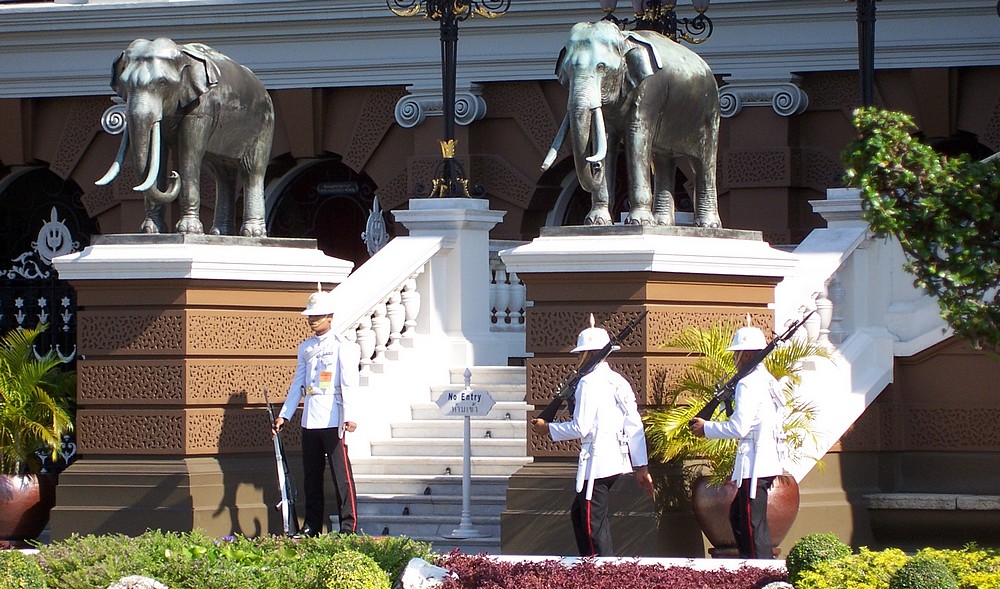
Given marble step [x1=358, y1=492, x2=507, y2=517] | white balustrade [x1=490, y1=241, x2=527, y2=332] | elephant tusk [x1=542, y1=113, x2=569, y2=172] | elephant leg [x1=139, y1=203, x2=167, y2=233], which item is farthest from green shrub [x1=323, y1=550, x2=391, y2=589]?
white balustrade [x1=490, y1=241, x2=527, y2=332]

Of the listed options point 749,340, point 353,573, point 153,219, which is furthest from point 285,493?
point 353,573

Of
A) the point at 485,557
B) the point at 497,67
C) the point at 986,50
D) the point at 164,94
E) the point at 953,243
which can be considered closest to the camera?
the point at 953,243

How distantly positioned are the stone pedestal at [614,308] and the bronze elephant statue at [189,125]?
8.71 feet

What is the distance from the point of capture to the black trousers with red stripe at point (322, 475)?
1424 cm

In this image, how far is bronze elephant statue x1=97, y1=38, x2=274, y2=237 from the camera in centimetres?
1470

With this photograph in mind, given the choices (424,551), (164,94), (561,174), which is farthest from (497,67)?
(424,551)

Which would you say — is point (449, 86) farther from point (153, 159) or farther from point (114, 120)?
point (114, 120)

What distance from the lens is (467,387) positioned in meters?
14.9

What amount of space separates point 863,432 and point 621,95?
3.07 metres

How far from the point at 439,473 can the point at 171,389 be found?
6.77 feet

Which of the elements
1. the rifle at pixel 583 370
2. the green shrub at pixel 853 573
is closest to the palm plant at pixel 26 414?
the rifle at pixel 583 370

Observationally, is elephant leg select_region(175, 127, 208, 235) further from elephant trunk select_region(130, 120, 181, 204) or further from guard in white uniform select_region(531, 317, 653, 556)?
guard in white uniform select_region(531, 317, 653, 556)

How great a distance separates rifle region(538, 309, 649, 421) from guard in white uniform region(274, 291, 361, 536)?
1555 millimetres

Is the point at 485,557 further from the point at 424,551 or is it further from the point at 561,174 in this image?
the point at 561,174
